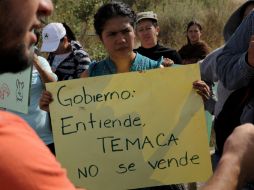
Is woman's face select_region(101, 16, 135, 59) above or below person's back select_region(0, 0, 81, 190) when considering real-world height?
below

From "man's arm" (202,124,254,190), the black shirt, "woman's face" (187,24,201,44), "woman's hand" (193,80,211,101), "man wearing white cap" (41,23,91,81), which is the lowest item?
"woman's face" (187,24,201,44)

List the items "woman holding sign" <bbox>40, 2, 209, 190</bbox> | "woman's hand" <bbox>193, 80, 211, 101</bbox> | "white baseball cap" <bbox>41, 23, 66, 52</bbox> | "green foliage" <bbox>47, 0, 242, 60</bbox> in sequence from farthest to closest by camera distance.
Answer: "green foliage" <bbox>47, 0, 242, 60</bbox> < "white baseball cap" <bbox>41, 23, 66, 52</bbox> < "woman holding sign" <bbox>40, 2, 209, 190</bbox> < "woman's hand" <bbox>193, 80, 211, 101</bbox>

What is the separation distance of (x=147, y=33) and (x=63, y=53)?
2.86 ft

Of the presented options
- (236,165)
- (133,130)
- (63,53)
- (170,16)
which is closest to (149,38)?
(63,53)

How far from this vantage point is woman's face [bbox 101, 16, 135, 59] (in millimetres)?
3109

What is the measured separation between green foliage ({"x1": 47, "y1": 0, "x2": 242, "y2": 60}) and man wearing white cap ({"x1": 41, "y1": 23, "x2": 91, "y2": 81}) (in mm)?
7666

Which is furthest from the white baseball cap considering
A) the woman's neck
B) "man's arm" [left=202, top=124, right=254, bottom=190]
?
"man's arm" [left=202, top=124, right=254, bottom=190]

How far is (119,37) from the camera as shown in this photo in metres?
3.13

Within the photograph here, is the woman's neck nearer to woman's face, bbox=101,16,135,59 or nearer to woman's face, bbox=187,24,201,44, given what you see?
woman's face, bbox=101,16,135,59

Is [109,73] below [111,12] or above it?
below

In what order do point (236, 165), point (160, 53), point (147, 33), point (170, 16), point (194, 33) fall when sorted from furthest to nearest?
point (170, 16) → point (194, 33) → point (147, 33) → point (160, 53) → point (236, 165)

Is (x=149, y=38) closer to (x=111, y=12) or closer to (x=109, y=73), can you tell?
(x=111, y=12)

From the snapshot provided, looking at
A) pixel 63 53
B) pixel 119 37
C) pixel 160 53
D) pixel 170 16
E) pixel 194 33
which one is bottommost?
pixel 170 16

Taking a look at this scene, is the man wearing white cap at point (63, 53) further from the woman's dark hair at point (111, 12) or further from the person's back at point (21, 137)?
the person's back at point (21, 137)
